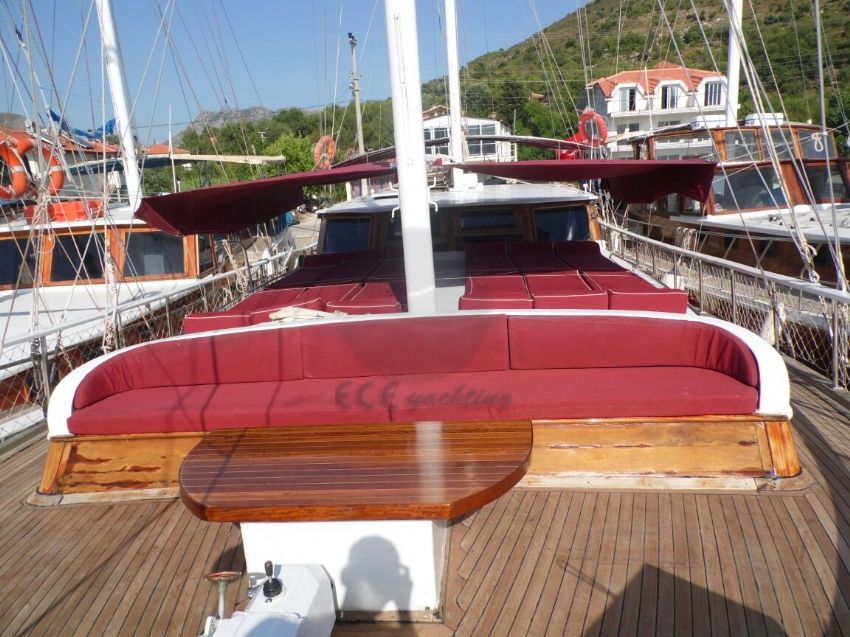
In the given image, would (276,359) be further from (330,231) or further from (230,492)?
(330,231)

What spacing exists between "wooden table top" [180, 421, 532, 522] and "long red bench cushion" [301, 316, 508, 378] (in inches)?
41.8

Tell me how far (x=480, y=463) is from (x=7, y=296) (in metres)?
7.25

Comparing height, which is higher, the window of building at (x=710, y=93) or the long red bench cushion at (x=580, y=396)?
the window of building at (x=710, y=93)

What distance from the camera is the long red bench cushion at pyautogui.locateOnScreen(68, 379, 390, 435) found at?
3350 mm

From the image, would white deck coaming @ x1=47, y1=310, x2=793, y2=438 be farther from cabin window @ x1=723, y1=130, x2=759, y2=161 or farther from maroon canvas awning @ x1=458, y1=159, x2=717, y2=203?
cabin window @ x1=723, y1=130, x2=759, y2=161

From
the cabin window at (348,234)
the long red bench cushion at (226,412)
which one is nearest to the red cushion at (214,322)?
the long red bench cushion at (226,412)

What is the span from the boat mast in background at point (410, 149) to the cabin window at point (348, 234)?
3465 millimetres

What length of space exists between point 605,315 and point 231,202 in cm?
329

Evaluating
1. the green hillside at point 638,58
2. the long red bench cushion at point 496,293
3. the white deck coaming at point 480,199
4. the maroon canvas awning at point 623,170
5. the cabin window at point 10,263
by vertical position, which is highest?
the green hillside at point 638,58

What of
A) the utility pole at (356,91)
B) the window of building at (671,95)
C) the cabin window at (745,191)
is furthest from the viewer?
the window of building at (671,95)

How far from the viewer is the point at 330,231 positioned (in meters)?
7.39

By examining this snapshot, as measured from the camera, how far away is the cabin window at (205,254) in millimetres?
8211

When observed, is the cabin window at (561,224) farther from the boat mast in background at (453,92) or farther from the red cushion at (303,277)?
the red cushion at (303,277)

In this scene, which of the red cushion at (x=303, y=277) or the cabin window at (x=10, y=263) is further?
the cabin window at (x=10, y=263)
